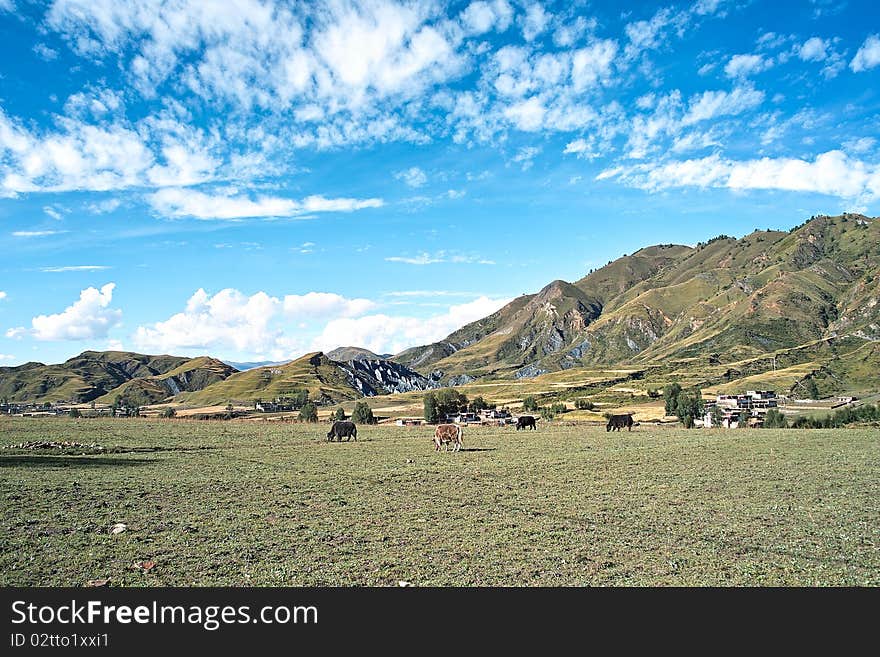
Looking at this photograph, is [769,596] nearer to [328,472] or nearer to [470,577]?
[470,577]

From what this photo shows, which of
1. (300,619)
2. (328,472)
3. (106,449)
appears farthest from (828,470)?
(106,449)

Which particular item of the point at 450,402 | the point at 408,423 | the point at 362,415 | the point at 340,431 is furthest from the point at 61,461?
the point at 450,402

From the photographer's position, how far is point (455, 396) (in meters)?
111

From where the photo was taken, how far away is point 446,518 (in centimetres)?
1677

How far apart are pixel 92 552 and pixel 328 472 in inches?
543

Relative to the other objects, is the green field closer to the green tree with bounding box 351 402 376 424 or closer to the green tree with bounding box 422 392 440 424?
the green tree with bounding box 351 402 376 424

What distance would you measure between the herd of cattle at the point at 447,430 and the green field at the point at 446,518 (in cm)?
390

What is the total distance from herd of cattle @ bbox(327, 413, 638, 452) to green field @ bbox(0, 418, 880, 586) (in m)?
3.90

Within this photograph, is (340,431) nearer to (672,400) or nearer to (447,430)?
(447,430)

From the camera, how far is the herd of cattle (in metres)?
37.5

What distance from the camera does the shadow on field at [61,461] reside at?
90.7 feet

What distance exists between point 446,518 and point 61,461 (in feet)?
79.7

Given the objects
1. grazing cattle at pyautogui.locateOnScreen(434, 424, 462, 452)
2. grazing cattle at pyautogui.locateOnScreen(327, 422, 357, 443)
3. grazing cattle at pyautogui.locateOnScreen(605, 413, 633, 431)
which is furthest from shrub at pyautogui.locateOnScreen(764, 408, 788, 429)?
grazing cattle at pyautogui.locateOnScreen(327, 422, 357, 443)

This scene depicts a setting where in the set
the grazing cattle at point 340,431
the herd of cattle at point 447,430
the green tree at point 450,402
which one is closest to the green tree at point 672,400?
the green tree at point 450,402
